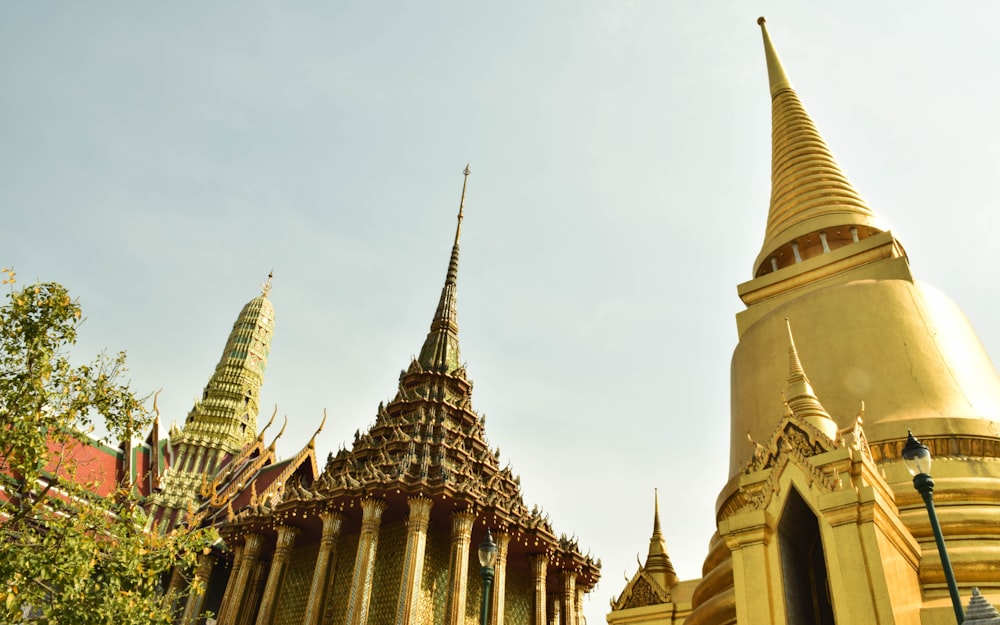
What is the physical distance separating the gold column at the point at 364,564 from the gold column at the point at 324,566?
32.5 inches

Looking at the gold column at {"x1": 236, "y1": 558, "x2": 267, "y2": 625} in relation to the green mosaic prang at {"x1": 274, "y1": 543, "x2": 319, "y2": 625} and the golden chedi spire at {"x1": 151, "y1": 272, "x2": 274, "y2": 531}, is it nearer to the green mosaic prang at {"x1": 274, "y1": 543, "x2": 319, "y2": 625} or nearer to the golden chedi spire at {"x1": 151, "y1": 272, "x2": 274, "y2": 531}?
the green mosaic prang at {"x1": 274, "y1": 543, "x2": 319, "y2": 625}

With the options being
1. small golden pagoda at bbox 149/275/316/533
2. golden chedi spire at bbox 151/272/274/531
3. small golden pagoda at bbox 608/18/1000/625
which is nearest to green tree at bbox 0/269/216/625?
small golden pagoda at bbox 608/18/1000/625

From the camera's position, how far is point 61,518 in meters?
10.8

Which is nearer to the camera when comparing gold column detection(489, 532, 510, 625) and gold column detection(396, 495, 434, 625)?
gold column detection(396, 495, 434, 625)

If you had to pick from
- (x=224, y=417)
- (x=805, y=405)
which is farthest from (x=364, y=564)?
(x=224, y=417)

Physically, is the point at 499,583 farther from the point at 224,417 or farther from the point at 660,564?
the point at 224,417

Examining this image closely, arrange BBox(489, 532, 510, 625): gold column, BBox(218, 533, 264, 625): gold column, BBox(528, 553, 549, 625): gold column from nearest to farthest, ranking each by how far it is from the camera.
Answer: BBox(489, 532, 510, 625): gold column, BBox(528, 553, 549, 625): gold column, BBox(218, 533, 264, 625): gold column

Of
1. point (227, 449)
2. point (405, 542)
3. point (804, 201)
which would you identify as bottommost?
point (405, 542)

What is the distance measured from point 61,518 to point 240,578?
45.8ft

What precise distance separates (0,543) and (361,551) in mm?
12028

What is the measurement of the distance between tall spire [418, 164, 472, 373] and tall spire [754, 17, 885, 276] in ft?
44.9

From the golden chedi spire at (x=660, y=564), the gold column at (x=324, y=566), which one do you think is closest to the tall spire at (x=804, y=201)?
the golden chedi spire at (x=660, y=564)

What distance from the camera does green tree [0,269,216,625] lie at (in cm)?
962

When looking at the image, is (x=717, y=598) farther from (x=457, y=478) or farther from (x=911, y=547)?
(x=457, y=478)
